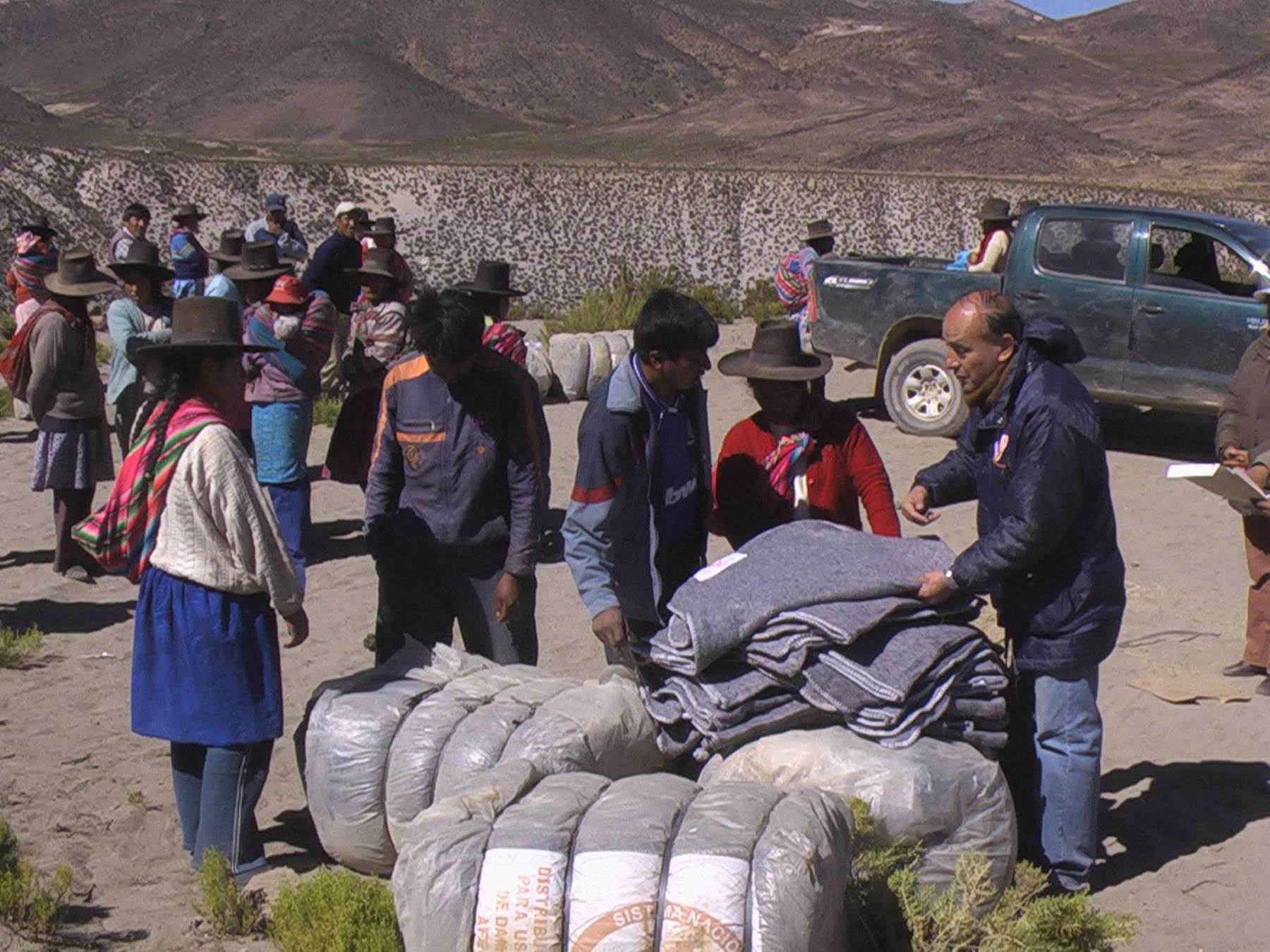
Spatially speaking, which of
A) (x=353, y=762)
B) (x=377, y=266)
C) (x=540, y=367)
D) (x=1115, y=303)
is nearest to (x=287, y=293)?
(x=377, y=266)

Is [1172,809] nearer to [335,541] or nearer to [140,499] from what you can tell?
[140,499]

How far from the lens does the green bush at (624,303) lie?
1571 centimetres

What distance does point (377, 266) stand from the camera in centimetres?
803

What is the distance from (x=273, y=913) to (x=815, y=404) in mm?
2286

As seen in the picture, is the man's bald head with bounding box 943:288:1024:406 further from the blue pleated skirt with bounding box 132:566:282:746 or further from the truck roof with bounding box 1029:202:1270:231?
the truck roof with bounding box 1029:202:1270:231

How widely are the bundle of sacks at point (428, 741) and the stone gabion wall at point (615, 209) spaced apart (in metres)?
14.7

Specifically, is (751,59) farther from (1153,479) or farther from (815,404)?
(815,404)

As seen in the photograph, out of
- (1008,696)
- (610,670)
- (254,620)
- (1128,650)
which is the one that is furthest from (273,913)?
(1128,650)

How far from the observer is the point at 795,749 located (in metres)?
4.07

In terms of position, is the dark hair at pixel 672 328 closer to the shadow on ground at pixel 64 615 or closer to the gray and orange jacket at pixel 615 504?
the gray and orange jacket at pixel 615 504

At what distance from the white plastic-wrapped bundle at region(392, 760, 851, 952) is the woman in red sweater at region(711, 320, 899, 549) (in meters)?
1.39

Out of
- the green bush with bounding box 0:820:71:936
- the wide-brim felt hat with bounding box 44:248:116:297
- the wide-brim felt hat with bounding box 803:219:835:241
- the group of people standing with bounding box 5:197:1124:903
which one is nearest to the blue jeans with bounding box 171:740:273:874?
the group of people standing with bounding box 5:197:1124:903

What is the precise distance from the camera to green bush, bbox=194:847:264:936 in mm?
4129

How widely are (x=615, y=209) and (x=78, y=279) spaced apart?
13236mm
